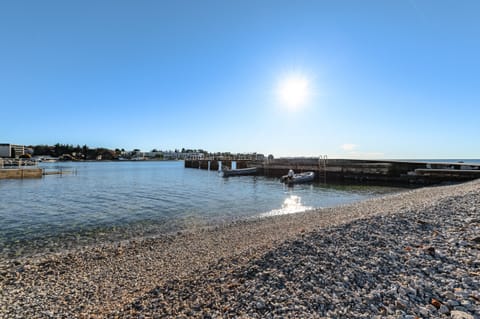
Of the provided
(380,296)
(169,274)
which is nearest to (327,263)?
(380,296)

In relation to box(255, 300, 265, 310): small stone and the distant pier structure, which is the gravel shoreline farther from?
the distant pier structure

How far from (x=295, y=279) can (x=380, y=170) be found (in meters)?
32.5

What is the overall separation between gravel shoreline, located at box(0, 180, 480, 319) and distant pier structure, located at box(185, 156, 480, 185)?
2392 cm

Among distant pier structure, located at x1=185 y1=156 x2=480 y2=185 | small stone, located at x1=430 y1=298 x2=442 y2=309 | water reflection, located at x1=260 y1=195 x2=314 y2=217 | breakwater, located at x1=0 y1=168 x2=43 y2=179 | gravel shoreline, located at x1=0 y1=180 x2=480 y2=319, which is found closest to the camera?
small stone, located at x1=430 y1=298 x2=442 y2=309

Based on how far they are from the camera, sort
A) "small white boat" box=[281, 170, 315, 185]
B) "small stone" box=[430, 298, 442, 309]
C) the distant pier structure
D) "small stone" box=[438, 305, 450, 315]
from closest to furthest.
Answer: "small stone" box=[438, 305, 450, 315], "small stone" box=[430, 298, 442, 309], the distant pier structure, "small white boat" box=[281, 170, 315, 185]

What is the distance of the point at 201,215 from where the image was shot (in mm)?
13250

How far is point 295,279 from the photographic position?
3.78 meters

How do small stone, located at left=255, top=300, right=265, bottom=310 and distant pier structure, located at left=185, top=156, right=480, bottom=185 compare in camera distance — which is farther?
distant pier structure, located at left=185, top=156, right=480, bottom=185

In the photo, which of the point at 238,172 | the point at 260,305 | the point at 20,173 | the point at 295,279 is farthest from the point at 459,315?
the point at 20,173

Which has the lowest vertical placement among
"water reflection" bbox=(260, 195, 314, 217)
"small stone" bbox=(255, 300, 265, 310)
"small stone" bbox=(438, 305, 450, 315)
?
"water reflection" bbox=(260, 195, 314, 217)

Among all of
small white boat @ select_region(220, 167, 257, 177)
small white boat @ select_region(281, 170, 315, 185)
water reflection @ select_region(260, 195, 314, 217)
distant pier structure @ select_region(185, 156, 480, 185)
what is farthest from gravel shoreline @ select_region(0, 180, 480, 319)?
small white boat @ select_region(220, 167, 257, 177)

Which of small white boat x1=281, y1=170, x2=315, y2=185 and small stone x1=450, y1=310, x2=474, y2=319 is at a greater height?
small stone x1=450, y1=310, x2=474, y2=319

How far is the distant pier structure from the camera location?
2584 cm

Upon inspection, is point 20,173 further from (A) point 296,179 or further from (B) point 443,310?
(B) point 443,310
